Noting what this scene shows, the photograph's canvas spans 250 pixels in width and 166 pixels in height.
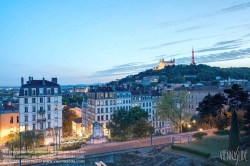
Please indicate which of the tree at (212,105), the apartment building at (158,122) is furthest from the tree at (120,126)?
the apartment building at (158,122)

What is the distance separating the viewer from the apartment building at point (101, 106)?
5844 centimetres

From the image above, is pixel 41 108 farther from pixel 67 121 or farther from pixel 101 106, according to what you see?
pixel 67 121

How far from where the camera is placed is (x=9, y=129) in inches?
1823

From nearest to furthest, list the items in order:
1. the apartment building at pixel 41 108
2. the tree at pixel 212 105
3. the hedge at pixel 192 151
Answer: the hedge at pixel 192 151, the apartment building at pixel 41 108, the tree at pixel 212 105

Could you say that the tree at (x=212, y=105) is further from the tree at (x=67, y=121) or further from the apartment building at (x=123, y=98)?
the tree at (x=67, y=121)

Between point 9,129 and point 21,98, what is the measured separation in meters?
7.20

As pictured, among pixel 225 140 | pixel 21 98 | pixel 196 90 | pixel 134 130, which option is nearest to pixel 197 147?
pixel 225 140

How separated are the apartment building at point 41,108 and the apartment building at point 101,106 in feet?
37.5

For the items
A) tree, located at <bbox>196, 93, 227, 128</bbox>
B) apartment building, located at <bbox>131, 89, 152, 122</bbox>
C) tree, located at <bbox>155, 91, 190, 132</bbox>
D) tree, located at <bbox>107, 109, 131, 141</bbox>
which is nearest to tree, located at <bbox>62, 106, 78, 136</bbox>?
apartment building, located at <bbox>131, 89, 152, 122</bbox>

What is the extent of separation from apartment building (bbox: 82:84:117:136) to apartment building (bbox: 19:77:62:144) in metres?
11.4

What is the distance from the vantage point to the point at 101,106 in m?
59.0

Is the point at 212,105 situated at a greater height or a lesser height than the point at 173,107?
greater

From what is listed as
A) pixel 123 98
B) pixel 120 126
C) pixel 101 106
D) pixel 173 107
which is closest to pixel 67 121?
pixel 101 106

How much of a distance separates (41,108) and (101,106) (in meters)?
16.3
